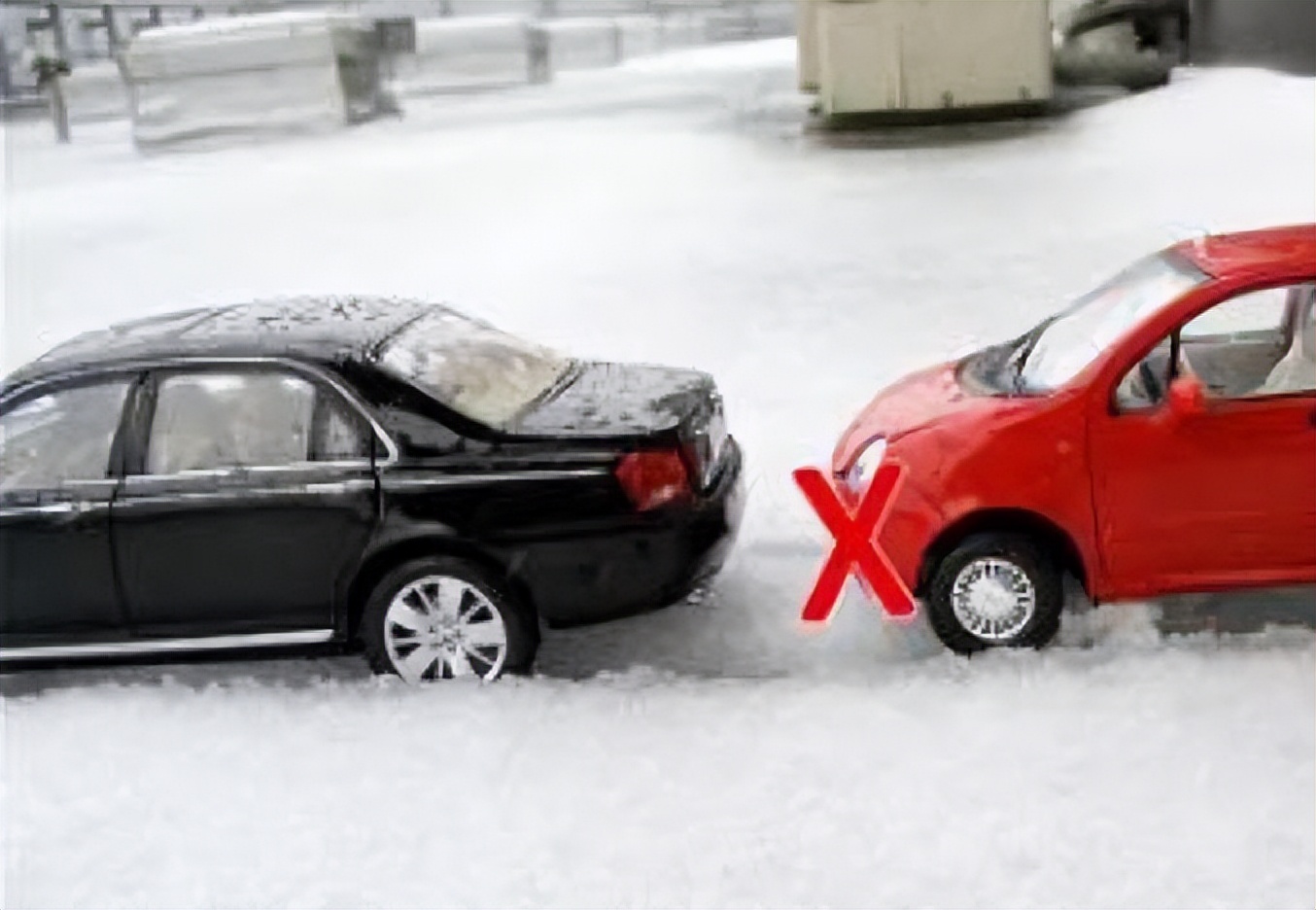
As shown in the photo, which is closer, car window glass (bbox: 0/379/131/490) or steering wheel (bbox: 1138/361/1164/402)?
steering wheel (bbox: 1138/361/1164/402)

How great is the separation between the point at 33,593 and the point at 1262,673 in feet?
10.6

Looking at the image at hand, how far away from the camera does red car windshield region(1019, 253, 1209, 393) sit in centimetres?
396

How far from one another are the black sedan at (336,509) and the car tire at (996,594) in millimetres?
620

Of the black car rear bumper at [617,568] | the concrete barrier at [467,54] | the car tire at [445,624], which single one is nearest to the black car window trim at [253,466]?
the car tire at [445,624]

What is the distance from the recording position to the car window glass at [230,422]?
4031 mm

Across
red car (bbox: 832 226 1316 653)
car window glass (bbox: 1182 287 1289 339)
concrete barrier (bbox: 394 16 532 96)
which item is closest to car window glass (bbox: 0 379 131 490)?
Result: concrete barrier (bbox: 394 16 532 96)

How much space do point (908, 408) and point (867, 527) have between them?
0.57 metres

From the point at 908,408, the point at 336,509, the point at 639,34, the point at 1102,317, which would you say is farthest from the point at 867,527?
the point at 639,34

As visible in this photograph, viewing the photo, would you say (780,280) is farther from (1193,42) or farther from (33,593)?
(33,593)

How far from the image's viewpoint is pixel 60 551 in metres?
4.03

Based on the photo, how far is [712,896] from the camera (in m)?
2.97

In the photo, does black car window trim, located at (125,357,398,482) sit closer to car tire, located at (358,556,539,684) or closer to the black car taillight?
car tire, located at (358,556,539,684)

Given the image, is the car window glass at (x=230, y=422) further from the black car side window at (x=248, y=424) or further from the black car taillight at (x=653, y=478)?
the black car taillight at (x=653, y=478)

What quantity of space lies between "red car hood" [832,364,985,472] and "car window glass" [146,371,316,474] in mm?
1542
